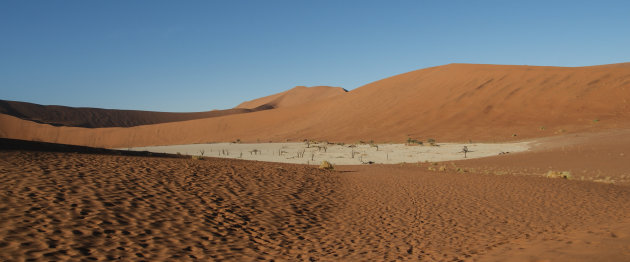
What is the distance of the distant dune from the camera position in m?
33.6

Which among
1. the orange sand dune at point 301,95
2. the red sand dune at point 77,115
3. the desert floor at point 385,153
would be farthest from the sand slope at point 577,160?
the orange sand dune at point 301,95

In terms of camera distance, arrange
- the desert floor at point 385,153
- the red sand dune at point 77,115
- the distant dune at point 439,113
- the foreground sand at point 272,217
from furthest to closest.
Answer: the red sand dune at point 77,115 → the distant dune at point 439,113 → the desert floor at point 385,153 → the foreground sand at point 272,217

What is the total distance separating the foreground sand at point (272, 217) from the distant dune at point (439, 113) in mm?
22119

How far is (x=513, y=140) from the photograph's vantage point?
1136 inches

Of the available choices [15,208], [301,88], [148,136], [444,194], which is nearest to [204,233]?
[15,208]

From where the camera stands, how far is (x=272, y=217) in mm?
Answer: 8023

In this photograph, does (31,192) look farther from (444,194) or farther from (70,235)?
(444,194)

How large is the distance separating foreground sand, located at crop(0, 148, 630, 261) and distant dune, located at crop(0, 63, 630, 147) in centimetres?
2212

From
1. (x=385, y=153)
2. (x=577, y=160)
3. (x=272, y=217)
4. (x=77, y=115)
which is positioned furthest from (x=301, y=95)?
(x=272, y=217)

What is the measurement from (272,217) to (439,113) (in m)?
35.2

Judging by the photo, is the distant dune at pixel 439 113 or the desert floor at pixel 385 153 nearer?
the desert floor at pixel 385 153

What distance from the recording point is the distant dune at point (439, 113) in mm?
33625

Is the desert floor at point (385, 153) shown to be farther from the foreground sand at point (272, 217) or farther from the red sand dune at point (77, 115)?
the red sand dune at point (77, 115)

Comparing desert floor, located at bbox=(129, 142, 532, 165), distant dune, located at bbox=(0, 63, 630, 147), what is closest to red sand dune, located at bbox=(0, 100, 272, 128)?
distant dune, located at bbox=(0, 63, 630, 147)
